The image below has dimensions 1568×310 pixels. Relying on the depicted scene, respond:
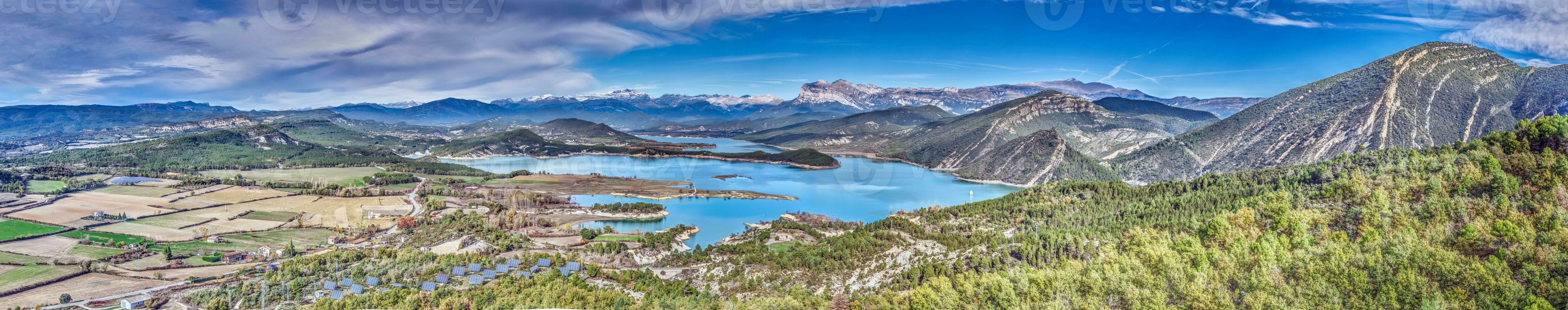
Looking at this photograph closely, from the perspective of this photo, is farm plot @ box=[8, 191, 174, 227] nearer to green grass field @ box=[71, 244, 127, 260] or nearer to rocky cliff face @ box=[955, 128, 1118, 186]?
green grass field @ box=[71, 244, 127, 260]

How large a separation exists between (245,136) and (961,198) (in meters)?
132

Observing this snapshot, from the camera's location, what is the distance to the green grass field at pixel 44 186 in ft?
222

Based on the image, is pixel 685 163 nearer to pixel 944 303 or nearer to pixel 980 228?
pixel 980 228

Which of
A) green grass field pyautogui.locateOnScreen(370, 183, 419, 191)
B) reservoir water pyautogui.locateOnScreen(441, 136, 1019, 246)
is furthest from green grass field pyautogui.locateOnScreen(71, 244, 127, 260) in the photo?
green grass field pyautogui.locateOnScreen(370, 183, 419, 191)

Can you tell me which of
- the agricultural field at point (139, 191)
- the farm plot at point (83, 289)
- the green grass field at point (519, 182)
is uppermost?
the green grass field at point (519, 182)

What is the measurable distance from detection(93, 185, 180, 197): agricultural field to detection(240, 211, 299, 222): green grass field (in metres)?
17.7

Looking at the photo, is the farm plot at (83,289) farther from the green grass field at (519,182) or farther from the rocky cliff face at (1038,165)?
the rocky cliff face at (1038,165)

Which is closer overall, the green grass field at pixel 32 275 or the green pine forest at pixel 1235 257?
the green pine forest at pixel 1235 257

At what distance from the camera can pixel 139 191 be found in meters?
69.5

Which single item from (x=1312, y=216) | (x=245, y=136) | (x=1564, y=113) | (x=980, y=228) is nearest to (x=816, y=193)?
(x=980, y=228)

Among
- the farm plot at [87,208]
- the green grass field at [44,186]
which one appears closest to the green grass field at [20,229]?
the farm plot at [87,208]

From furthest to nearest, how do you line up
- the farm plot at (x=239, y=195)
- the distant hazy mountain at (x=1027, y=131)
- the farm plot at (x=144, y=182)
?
the distant hazy mountain at (x=1027, y=131) → the farm plot at (x=144, y=182) → the farm plot at (x=239, y=195)

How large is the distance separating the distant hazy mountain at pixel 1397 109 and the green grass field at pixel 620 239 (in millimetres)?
60453

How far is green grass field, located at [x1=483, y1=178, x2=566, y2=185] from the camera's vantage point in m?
85.8
